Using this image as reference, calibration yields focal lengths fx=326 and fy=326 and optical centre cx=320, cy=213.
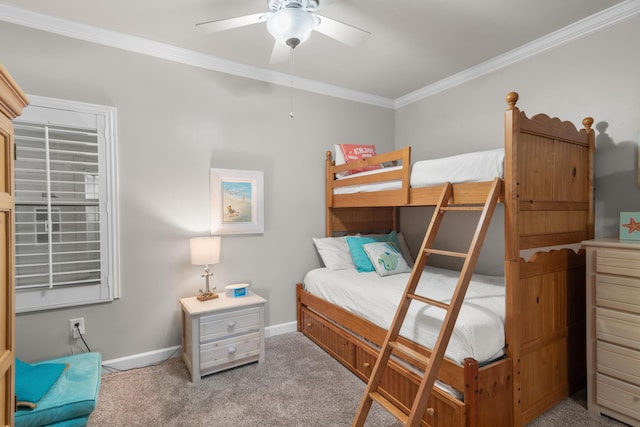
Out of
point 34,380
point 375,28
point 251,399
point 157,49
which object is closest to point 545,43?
point 375,28

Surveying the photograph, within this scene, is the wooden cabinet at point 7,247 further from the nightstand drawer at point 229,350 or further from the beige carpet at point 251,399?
the nightstand drawer at point 229,350

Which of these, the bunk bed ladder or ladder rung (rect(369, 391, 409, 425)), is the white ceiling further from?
ladder rung (rect(369, 391, 409, 425))

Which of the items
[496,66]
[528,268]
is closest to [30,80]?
[528,268]

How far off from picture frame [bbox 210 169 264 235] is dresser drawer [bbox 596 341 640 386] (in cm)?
260

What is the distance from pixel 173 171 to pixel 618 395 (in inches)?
131

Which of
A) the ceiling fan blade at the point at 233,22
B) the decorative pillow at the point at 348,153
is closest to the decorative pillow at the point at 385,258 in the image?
the decorative pillow at the point at 348,153

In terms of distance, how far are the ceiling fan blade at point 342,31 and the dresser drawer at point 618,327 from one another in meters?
2.13

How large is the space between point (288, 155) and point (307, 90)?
72 cm

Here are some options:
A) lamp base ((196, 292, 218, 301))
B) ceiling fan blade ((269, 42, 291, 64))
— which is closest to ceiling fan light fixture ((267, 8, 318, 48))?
ceiling fan blade ((269, 42, 291, 64))

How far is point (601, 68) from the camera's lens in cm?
230

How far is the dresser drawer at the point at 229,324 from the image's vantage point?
239cm

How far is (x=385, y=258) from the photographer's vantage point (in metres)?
2.93

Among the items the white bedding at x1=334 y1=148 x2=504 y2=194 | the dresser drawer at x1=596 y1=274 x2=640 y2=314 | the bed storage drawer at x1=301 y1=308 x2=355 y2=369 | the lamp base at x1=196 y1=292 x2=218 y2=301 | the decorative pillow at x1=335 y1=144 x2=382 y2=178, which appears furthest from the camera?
the decorative pillow at x1=335 y1=144 x2=382 y2=178

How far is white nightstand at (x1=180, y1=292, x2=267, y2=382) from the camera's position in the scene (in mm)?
2359
